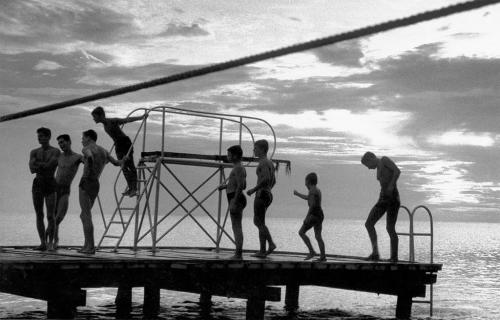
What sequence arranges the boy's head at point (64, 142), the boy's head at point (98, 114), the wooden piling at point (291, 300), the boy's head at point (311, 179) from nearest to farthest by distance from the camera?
1. the boy's head at point (64, 142)
2. the boy's head at point (98, 114)
3. the boy's head at point (311, 179)
4. the wooden piling at point (291, 300)

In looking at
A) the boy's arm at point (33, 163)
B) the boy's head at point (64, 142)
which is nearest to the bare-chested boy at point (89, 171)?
the boy's head at point (64, 142)

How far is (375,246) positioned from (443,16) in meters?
13.0

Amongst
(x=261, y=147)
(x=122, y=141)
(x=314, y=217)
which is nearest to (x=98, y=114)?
(x=122, y=141)

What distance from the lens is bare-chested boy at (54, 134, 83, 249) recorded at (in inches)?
529

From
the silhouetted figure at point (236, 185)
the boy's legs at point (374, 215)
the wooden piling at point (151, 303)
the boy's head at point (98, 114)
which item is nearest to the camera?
the silhouetted figure at point (236, 185)

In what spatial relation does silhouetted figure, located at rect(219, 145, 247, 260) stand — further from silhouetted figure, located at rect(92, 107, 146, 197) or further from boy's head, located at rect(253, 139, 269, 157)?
silhouetted figure, located at rect(92, 107, 146, 197)

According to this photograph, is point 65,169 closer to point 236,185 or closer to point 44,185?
point 44,185

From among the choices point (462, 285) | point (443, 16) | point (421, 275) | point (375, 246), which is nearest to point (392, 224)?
point (375, 246)

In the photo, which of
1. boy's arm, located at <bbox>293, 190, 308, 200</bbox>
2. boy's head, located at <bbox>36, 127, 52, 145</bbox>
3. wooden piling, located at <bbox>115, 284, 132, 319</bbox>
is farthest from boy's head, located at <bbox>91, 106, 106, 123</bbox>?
wooden piling, located at <bbox>115, 284, 132, 319</bbox>

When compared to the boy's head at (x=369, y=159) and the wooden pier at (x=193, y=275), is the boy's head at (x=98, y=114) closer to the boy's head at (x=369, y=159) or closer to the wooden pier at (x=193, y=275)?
the wooden pier at (x=193, y=275)

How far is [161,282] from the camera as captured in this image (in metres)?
13.0

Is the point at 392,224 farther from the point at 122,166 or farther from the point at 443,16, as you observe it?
the point at 443,16

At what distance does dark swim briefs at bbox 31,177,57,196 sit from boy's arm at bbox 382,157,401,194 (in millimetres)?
5828

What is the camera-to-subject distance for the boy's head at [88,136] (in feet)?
41.5
